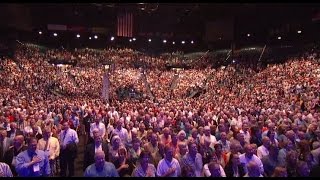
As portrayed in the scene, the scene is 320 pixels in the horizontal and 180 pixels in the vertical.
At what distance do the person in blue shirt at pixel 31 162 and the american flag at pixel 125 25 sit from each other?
3227 centimetres

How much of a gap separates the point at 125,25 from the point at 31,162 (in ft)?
110

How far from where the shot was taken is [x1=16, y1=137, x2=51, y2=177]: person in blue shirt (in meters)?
7.61

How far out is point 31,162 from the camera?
25.1ft

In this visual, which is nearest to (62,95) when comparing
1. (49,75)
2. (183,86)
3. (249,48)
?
(49,75)

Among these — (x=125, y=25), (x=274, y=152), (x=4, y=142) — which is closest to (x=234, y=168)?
(x=274, y=152)

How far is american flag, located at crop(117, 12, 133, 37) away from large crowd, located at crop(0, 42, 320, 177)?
530cm

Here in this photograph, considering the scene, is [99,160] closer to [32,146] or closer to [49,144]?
[32,146]

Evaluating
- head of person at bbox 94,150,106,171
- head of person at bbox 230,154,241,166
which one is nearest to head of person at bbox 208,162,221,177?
head of person at bbox 230,154,241,166

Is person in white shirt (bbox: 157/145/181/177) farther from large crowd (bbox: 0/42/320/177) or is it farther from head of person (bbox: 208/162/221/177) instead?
head of person (bbox: 208/162/221/177)

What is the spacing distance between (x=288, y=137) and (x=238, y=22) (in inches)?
1532

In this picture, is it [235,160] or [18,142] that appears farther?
[18,142]

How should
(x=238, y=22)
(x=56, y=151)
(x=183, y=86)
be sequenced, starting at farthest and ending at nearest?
1. (x=238, y=22)
2. (x=183, y=86)
3. (x=56, y=151)

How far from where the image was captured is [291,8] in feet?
123

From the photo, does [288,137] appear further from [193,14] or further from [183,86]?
[193,14]
